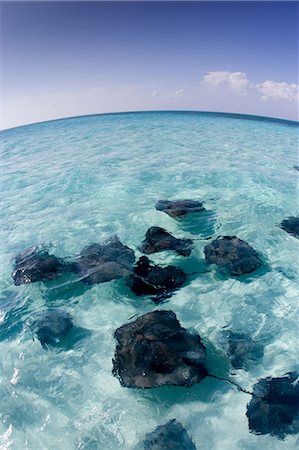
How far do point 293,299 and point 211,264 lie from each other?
7.49ft

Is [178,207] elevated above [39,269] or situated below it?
above

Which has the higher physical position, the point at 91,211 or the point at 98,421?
the point at 91,211

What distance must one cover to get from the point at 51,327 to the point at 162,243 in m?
4.03

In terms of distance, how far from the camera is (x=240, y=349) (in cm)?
638

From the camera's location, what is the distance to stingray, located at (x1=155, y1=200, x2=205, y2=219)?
1211 centimetres

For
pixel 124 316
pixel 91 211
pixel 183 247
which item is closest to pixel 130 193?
pixel 91 211

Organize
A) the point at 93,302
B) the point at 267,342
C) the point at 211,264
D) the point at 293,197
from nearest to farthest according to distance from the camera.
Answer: the point at 267,342 < the point at 93,302 < the point at 211,264 < the point at 293,197

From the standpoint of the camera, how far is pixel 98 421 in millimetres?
5430

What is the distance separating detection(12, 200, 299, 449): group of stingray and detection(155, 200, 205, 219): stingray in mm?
2065

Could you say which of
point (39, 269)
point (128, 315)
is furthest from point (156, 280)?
point (39, 269)

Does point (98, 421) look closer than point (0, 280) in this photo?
Yes

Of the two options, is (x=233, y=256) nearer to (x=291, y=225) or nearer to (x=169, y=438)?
(x=291, y=225)

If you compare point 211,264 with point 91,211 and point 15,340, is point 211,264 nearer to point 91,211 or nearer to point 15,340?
point 15,340

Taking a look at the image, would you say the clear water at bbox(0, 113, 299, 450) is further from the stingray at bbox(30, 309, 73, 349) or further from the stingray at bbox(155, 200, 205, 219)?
the stingray at bbox(155, 200, 205, 219)
